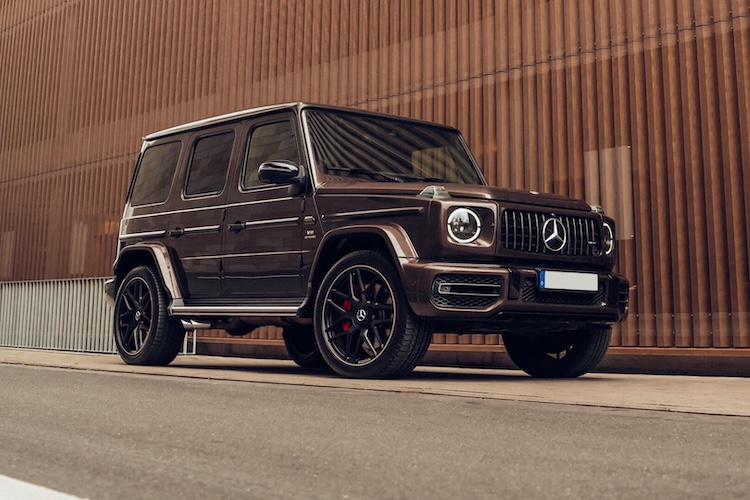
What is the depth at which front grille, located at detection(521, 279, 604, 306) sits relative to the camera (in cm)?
591

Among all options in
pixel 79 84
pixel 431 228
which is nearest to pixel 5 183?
pixel 79 84

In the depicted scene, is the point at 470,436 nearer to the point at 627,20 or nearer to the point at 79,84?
the point at 627,20

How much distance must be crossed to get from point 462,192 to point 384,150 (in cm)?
133

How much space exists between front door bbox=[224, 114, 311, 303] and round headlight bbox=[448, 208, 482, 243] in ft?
4.28

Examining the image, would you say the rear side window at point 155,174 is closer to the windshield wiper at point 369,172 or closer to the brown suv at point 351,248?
the brown suv at point 351,248

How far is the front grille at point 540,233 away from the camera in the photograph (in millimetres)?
5980

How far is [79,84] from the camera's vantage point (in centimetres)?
1717

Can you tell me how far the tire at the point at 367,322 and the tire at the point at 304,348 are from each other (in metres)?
2.09

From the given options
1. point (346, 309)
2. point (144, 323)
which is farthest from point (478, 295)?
point (144, 323)

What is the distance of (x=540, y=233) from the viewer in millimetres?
6145

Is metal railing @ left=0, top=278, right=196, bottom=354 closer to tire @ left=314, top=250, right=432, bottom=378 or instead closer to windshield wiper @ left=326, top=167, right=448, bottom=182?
windshield wiper @ left=326, top=167, right=448, bottom=182

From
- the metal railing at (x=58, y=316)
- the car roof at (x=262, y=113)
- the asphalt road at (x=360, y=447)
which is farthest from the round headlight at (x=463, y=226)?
the metal railing at (x=58, y=316)

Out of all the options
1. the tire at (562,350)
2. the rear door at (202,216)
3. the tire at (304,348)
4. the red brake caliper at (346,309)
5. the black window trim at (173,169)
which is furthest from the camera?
the tire at (304,348)

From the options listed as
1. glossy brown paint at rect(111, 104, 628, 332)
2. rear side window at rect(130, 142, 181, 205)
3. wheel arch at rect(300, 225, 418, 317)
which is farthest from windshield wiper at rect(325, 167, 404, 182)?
rear side window at rect(130, 142, 181, 205)
